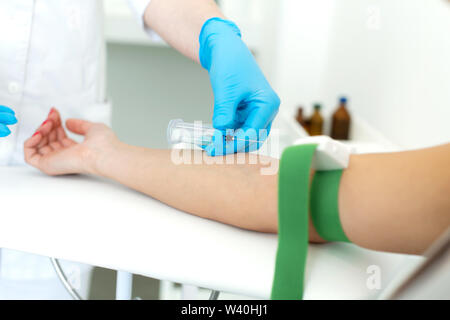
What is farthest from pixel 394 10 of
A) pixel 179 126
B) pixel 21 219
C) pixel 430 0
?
pixel 21 219

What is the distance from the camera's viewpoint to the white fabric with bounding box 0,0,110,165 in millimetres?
901

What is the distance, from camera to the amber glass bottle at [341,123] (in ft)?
5.44

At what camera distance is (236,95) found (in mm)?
716

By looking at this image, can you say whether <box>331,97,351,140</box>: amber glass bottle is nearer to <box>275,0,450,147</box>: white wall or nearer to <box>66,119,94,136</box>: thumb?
<box>275,0,450,147</box>: white wall

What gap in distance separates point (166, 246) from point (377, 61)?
1.37 meters

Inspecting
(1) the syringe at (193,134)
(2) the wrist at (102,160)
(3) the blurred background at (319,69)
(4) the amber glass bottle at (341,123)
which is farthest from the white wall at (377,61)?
(2) the wrist at (102,160)

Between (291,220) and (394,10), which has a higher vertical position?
(394,10)

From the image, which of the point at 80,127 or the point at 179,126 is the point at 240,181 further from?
the point at 80,127

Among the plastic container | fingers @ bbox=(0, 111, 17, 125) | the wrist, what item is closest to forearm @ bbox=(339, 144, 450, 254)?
the plastic container

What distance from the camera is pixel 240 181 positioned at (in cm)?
66

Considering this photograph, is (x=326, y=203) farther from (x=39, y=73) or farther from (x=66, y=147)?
(x=39, y=73)

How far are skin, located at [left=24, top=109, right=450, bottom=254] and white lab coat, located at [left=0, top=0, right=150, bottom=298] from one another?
0.13m

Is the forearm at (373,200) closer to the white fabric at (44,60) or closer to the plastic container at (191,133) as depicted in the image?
the plastic container at (191,133)
